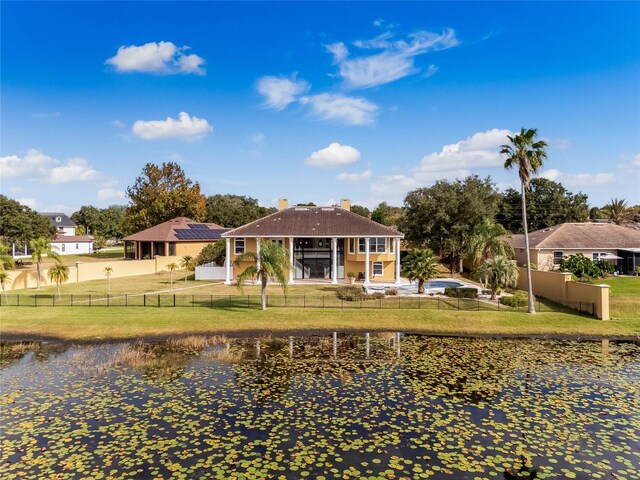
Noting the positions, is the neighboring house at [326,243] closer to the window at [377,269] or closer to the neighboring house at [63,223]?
the window at [377,269]

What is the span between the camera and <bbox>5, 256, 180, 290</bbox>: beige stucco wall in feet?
136

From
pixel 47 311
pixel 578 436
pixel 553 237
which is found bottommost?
pixel 578 436

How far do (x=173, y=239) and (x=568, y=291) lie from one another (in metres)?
49.3

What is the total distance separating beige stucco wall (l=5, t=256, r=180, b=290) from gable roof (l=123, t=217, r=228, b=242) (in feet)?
11.0

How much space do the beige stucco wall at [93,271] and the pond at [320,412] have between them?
69.9 ft

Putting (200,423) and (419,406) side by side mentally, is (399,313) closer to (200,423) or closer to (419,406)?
(419,406)

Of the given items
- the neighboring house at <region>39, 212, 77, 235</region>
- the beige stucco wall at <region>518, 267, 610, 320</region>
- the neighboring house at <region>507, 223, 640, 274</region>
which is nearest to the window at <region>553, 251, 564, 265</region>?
the neighboring house at <region>507, 223, 640, 274</region>

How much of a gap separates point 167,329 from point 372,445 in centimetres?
1776

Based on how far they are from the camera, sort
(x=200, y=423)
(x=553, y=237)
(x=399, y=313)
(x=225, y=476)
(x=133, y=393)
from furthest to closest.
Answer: (x=553, y=237)
(x=399, y=313)
(x=133, y=393)
(x=200, y=423)
(x=225, y=476)

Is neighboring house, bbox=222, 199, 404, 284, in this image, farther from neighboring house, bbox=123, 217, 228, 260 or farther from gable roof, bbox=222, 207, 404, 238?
neighboring house, bbox=123, 217, 228, 260

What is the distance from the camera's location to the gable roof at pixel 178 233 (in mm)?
64062

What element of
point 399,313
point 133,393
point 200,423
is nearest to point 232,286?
point 399,313

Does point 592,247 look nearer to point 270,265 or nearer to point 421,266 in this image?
point 421,266

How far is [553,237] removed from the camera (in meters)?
51.6
